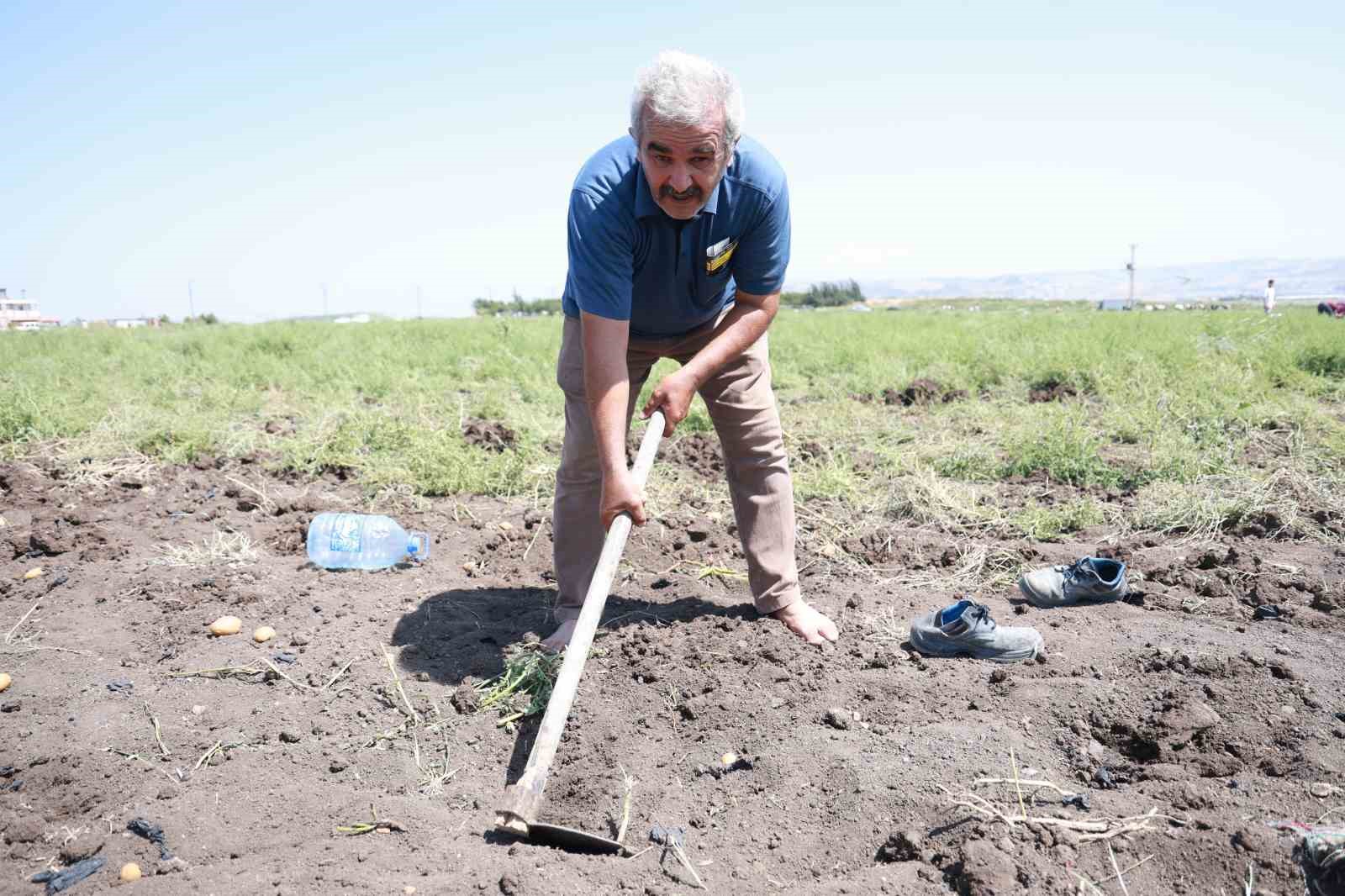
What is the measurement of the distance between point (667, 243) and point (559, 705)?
1236mm

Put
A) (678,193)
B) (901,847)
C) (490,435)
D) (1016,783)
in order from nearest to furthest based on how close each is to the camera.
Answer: (901,847) → (1016,783) → (678,193) → (490,435)

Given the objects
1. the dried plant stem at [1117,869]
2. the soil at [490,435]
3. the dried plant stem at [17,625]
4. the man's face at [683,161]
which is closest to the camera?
the dried plant stem at [1117,869]

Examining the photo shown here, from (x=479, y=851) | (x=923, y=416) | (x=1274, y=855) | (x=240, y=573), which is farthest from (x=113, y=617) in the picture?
(x=923, y=416)

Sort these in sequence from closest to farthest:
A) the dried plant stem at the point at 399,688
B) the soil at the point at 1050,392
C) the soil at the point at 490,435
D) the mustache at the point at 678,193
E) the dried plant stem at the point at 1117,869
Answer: the dried plant stem at the point at 1117,869 < the mustache at the point at 678,193 < the dried plant stem at the point at 399,688 < the soil at the point at 490,435 < the soil at the point at 1050,392

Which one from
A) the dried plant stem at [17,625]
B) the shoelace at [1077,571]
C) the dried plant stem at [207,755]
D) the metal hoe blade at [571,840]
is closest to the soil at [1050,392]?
the shoelace at [1077,571]

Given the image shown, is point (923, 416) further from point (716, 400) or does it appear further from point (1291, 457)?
point (716, 400)

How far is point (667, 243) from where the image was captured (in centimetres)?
243

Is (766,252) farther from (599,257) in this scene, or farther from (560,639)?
(560,639)

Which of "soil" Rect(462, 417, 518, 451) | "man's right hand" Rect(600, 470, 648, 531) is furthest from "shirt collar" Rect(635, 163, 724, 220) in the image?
"soil" Rect(462, 417, 518, 451)

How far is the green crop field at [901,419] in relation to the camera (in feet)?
13.7

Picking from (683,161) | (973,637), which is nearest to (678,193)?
(683,161)

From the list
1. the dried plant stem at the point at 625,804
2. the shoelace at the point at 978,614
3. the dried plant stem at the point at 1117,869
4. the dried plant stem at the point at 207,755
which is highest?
the shoelace at the point at 978,614

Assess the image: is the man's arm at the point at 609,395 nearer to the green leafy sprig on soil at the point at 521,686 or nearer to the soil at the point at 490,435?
the green leafy sprig on soil at the point at 521,686

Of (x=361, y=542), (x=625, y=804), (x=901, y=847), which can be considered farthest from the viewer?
(x=361, y=542)
